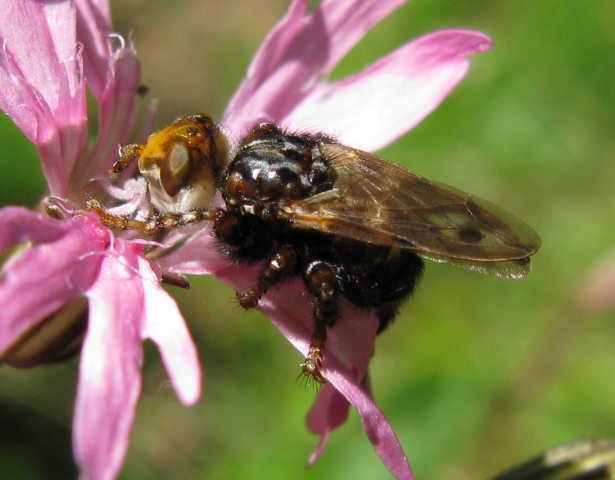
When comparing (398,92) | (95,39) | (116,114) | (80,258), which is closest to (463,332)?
(398,92)

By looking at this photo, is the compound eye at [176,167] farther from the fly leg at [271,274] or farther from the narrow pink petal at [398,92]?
the narrow pink petal at [398,92]

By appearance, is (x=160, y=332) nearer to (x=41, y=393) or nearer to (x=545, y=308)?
(x=41, y=393)

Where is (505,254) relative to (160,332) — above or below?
above

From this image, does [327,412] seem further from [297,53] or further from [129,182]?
[297,53]

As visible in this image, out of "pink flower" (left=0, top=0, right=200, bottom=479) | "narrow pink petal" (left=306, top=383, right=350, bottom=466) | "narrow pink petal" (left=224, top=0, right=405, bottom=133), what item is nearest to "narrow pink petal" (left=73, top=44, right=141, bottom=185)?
"pink flower" (left=0, top=0, right=200, bottom=479)

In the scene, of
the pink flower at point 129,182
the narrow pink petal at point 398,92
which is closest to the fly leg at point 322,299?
the pink flower at point 129,182

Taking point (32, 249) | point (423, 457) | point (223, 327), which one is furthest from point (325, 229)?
point (223, 327)

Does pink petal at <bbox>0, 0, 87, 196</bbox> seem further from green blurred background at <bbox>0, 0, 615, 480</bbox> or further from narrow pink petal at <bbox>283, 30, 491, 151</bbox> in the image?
green blurred background at <bbox>0, 0, 615, 480</bbox>

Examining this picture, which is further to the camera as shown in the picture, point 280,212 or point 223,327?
point 223,327
